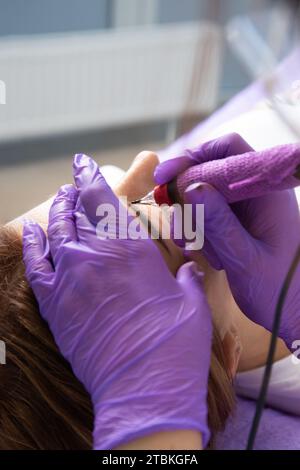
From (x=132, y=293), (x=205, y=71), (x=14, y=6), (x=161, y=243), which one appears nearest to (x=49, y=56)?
(x=14, y=6)

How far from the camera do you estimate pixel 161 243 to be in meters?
1.11

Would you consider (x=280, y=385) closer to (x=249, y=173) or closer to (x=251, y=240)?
(x=251, y=240)

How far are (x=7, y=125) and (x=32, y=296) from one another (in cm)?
168

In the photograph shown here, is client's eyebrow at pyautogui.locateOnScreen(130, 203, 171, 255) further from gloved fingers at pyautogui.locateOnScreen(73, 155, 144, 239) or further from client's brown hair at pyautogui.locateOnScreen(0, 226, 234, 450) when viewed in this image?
client's brown hair at pyautogui.locateOnScreen(0, 226, 234, 450)

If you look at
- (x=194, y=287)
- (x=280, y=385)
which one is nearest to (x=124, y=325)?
(x=194, y=287)

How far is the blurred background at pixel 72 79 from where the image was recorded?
7.88 feet

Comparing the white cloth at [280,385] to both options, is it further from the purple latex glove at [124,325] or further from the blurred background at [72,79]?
the blurred background at [72,79]

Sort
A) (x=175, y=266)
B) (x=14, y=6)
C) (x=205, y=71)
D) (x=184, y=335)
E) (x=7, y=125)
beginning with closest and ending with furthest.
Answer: (x=205, y=71)
(x=184, y=335)
(x=175, y=266)
(x=14, y=6)
(x=7, y=125)

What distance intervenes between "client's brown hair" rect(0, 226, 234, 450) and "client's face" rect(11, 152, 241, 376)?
0.22 meters

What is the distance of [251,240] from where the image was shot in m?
1.06

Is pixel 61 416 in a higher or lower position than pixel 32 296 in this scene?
lower

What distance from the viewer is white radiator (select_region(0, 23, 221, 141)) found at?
239 cm

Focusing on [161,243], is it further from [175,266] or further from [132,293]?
[132,293]

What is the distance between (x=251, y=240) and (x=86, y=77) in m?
1.64
